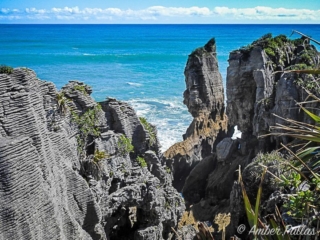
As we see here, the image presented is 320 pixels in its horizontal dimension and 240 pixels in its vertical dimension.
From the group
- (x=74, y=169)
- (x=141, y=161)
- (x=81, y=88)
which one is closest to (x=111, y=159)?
(x=74, y=169)

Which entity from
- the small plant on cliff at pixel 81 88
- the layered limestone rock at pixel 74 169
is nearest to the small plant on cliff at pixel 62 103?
the layered limestone rock at pixel 74 169

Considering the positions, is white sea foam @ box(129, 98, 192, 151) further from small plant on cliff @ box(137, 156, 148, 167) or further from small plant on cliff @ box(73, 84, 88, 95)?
small plant on cliff @ box(73, 84, 88, 95)

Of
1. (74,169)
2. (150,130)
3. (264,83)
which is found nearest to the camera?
(74,169)

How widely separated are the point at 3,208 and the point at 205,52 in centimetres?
2516

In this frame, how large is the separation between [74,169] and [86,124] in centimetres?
207

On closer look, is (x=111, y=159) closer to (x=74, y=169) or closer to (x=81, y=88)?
(x=74, y=169)

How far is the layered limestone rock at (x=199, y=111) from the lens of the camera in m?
31.9

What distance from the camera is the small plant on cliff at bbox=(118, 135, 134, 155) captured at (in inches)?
658

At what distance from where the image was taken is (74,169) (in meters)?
14.3

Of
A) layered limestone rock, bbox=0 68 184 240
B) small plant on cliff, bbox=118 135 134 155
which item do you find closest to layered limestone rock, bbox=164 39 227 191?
layered limestone rock, bbox=0 68 184 240

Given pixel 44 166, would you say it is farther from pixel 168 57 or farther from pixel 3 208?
pixel 168 57

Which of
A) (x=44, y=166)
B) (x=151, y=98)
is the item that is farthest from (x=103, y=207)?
(x=151, y=98)

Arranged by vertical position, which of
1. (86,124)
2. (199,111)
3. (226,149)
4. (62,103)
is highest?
(62,103)

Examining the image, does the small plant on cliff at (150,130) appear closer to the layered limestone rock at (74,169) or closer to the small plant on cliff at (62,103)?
the layered limestone rock at (74,169)
